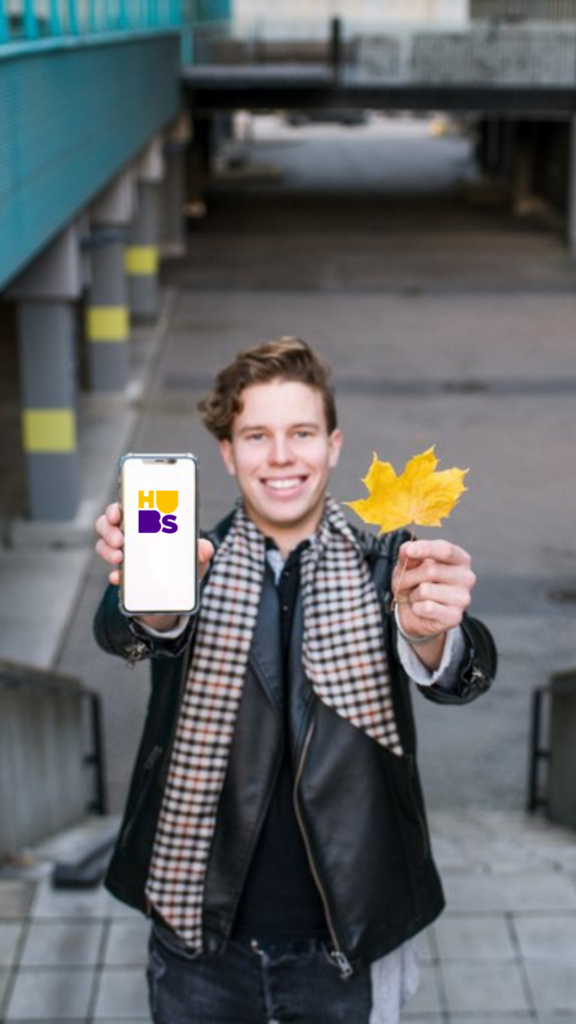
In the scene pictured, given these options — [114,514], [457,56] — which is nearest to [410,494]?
[114,514]

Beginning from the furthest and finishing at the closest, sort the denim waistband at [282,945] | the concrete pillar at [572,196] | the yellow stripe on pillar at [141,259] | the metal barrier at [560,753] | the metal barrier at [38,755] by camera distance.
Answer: the concrete pillar at [572,196] → the yellow stripe on pillar at [141,259] → the metal barrier at [560,753] → the metal barrier at [38,755] → the denim waistband at [282,945]

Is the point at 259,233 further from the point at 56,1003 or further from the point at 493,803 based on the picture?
the point at 56,1003

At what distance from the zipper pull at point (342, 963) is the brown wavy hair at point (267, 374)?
116 cm

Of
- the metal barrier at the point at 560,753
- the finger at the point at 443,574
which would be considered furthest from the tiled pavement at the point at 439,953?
the finger at the point at 443,574

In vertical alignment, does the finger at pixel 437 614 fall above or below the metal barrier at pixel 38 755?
above

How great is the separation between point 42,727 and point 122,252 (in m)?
12.6

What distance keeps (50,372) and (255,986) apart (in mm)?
11332

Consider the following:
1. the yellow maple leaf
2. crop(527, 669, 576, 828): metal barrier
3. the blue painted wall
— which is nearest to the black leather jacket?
the yellow maple leaf

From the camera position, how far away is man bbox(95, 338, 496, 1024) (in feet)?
10.5

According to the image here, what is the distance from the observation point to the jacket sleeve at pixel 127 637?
9.84 ft

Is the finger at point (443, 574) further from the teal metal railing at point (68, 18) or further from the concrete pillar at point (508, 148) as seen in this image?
the concrete pillar at point (508, 148)

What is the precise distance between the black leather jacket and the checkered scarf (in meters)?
0.02

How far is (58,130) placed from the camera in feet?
36.8

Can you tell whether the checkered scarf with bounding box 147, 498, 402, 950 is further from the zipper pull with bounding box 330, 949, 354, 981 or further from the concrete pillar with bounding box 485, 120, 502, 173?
the concrete pillar with bounding box 485, 120, 502, 173
